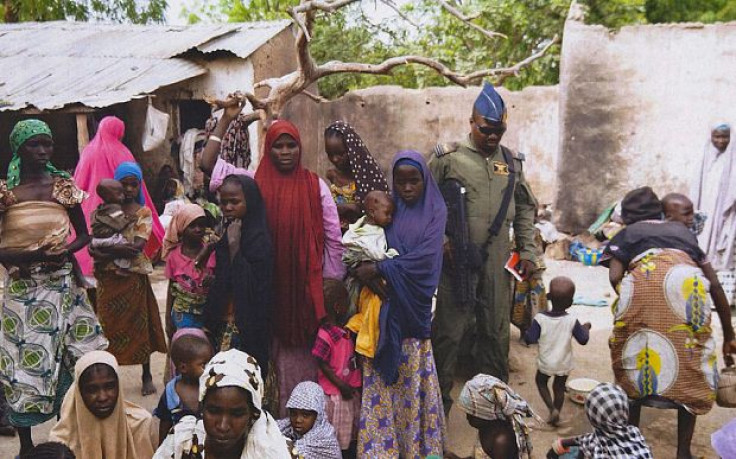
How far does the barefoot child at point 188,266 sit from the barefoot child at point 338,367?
731 mm

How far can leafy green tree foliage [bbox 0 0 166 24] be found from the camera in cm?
1541

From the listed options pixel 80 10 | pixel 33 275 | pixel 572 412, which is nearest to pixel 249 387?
pixel 33 275

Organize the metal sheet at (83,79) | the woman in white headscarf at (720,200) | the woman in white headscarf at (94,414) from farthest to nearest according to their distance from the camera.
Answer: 1. the metal sheet at (83,79)
2. the woman in white headscarf at (720,200)
3. the woman in white headscarf at (94,414)

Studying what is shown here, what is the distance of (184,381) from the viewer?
3.25 m

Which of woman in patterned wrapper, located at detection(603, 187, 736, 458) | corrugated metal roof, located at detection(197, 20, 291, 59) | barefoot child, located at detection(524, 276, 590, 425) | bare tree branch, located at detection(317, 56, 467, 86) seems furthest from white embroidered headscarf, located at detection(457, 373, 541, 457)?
corrugated metal roof, located at detection(197, 20, 291, 59)

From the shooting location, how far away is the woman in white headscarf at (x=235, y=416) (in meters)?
2.26

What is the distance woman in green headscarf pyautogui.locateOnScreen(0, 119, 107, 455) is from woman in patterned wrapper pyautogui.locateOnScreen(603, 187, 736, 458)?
3.09 meters

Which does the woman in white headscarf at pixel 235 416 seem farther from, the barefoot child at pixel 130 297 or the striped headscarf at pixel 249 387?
the barefoot child at pixel 130 297

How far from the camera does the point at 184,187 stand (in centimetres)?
1055

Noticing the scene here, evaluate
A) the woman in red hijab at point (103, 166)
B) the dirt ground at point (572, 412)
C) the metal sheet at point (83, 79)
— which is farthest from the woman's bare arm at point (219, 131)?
the metal sheet at point (83, 79)

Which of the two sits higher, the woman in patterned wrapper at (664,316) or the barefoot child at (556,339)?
the woman in patterned wrapper at (664,316)

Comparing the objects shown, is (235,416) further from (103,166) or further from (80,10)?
(80,10)

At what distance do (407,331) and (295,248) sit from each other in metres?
0.76

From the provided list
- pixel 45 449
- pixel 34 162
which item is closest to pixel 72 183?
pixel 34 162
